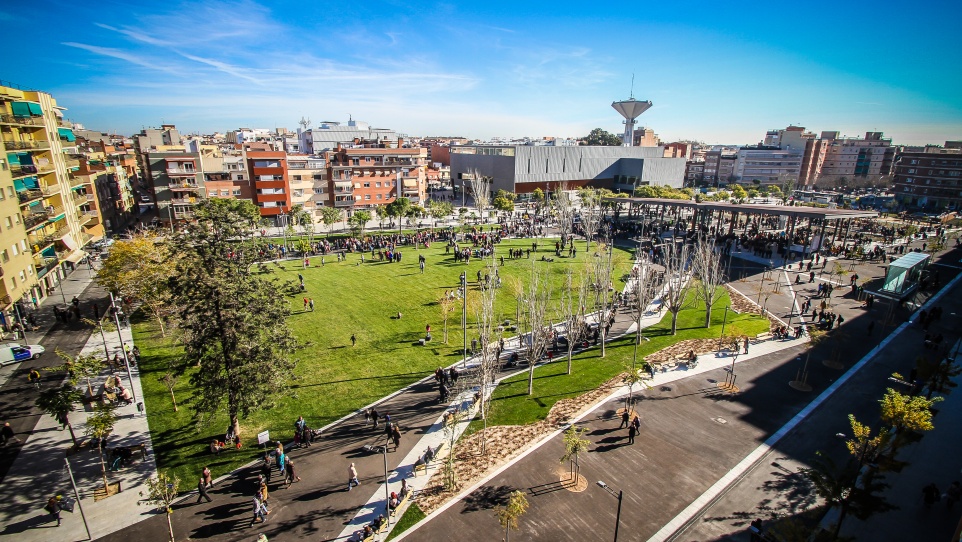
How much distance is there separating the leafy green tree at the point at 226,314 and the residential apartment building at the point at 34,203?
70.5ft

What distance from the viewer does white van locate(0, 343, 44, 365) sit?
77.6 feet

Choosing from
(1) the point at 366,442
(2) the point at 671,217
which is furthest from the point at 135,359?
(2) the point at 671,217

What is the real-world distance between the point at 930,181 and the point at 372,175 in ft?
349

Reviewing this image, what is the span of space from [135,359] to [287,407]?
1080 cm

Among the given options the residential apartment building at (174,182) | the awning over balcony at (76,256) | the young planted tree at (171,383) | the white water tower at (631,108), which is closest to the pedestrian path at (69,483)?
the young planted tree at (171,383)

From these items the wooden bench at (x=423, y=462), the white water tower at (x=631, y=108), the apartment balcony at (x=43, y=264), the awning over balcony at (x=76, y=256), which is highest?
the white water tower at (x=631, y=108)

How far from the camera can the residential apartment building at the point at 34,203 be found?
97.2 feet

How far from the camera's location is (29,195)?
33.7 metres

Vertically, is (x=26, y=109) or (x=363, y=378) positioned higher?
(x=26, y=109)

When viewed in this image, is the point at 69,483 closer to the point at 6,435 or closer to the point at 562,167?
the point at 6,435

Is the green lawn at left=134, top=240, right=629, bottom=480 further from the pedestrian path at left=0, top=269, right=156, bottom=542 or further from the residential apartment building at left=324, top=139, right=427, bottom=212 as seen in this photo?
the residential apartment building at left=324, top=139, right=427, bottom=212

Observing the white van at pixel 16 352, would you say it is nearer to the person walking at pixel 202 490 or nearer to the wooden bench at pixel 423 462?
the person walking at pixel 202 490

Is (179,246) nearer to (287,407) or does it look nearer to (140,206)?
(287,407)

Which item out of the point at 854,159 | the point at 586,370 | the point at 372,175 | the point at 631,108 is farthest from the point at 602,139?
the point at 586,370
